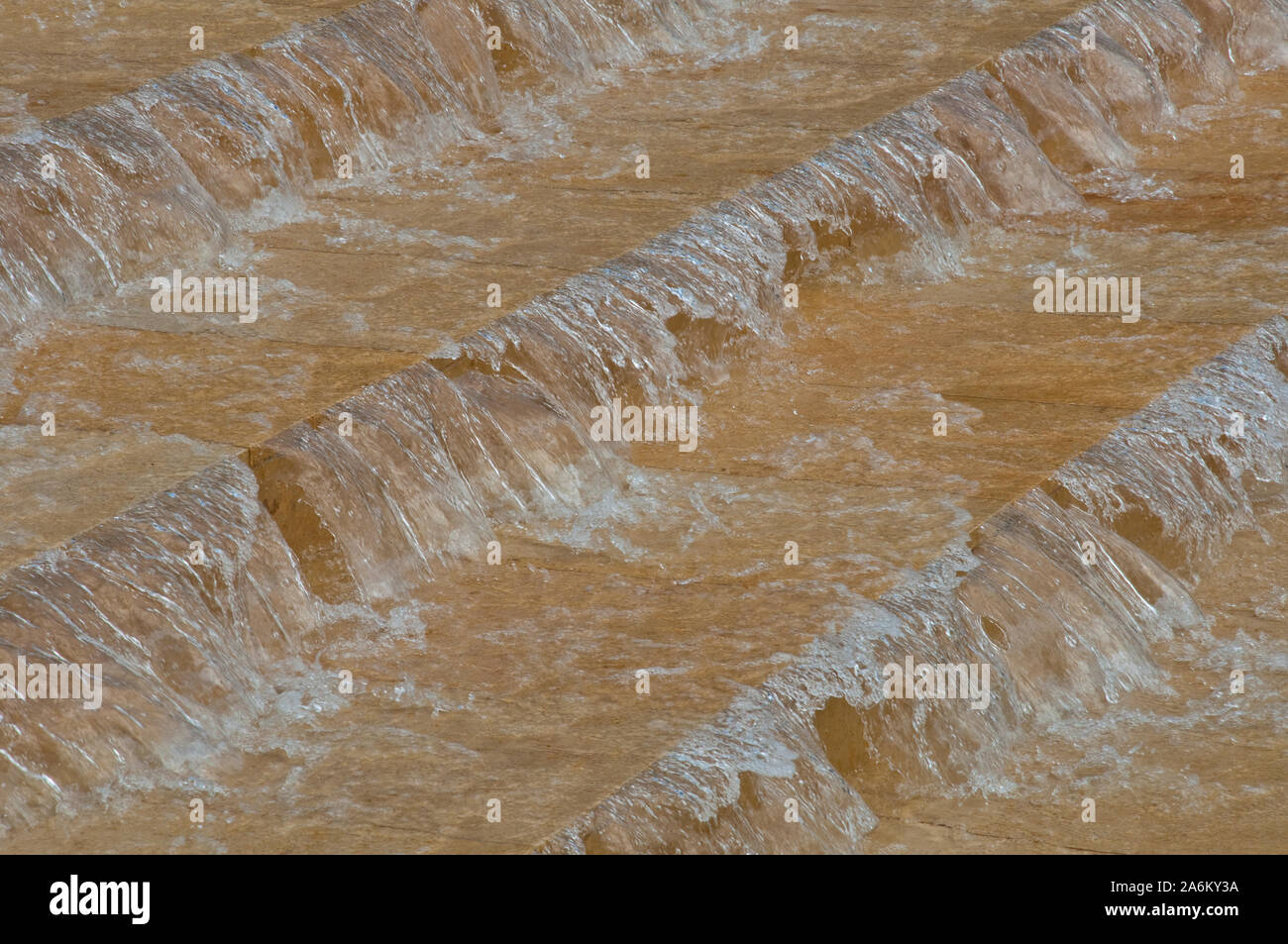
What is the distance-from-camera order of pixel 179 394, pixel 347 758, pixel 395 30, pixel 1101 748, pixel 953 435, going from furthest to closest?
1. pixel 395 30
2. pixel 953 435
3. pixel 179 394
4. pixel 1101 748
5. pixel 347 758

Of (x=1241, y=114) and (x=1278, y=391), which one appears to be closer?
(x=1278, y=391)

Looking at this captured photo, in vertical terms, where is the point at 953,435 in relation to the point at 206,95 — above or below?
below

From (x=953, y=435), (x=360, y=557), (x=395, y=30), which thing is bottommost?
(x=360, y=557)

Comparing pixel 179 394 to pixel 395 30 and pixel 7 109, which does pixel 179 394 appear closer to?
pixel 7 109

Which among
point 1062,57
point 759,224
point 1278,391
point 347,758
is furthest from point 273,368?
point 1062,57

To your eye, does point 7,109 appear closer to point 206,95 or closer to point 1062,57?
point 206,95

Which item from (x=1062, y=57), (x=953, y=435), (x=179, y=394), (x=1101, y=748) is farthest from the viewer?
(x=1062, y=57)

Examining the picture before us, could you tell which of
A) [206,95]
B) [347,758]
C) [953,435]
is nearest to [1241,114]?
[953,435]
